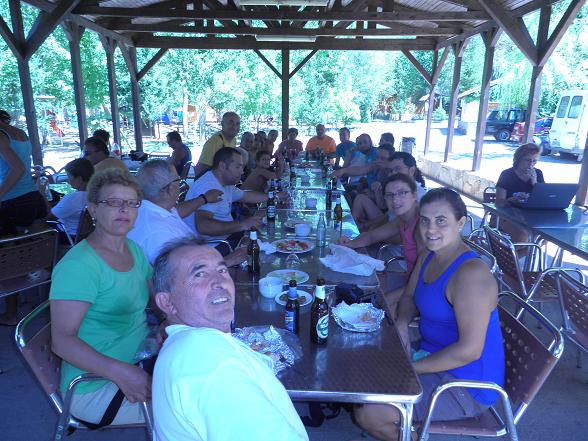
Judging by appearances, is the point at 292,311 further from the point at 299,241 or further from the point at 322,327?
the point at 299,241

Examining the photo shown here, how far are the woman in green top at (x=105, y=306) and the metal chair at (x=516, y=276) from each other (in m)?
2.22

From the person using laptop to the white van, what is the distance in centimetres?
1224

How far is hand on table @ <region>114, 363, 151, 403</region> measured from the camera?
143 centimetres

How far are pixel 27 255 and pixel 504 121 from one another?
22.6m

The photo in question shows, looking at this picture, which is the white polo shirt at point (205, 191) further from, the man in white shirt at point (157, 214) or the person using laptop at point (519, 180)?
the person using laptop at point (519, 180)

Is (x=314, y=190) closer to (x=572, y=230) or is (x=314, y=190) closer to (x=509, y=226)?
(x=509, y=226)

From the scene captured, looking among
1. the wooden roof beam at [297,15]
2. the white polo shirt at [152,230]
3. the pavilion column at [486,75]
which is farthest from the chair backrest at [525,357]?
the pavilion column at [486,75]

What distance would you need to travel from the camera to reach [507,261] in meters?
2.88

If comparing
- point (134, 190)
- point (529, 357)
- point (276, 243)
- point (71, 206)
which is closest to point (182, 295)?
point (134, 190)

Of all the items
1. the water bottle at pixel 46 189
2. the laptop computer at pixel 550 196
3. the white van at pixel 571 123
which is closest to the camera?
the laptop computer at pixel 550 196

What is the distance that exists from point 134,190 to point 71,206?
6.39 ft

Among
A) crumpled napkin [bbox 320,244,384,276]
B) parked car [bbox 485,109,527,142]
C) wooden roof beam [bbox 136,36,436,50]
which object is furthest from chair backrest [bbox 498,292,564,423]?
parked car [bbox 485,109,527,142]

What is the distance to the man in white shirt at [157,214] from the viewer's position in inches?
84.4

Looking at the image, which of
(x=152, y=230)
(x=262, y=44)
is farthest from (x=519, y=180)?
(x=262, y=44)
